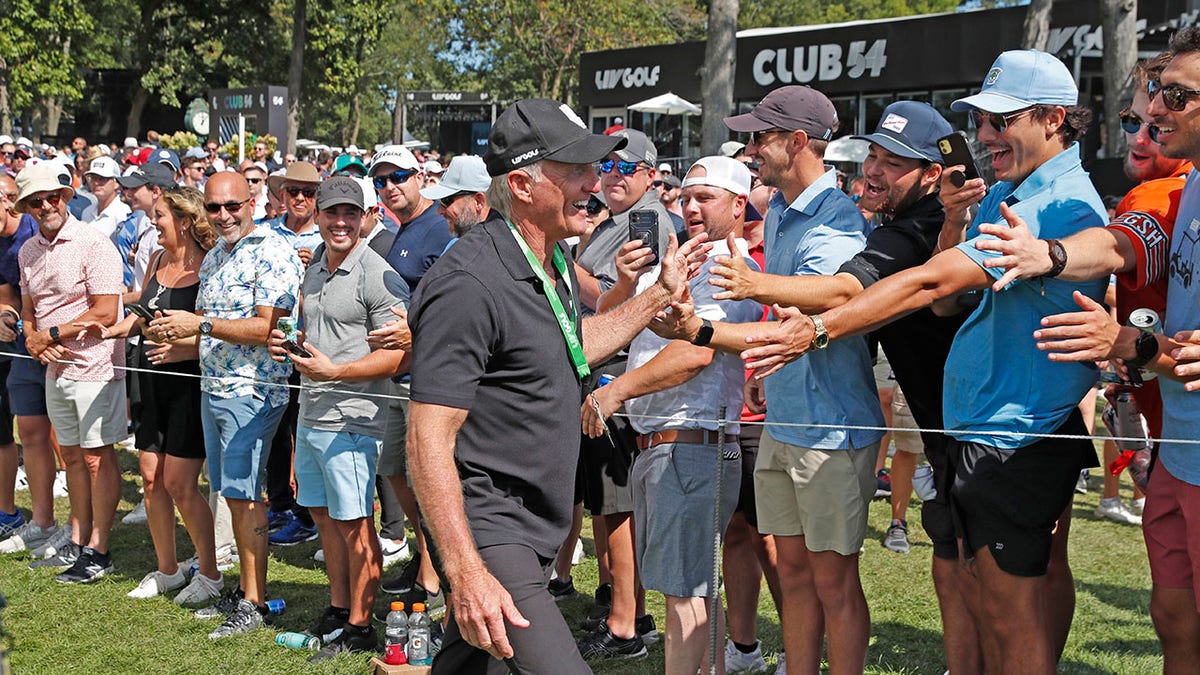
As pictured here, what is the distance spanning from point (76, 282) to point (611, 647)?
3.82m

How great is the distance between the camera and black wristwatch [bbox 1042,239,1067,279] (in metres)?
3.35

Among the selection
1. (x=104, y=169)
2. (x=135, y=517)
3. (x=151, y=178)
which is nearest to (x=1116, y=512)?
(x=135, y=517)

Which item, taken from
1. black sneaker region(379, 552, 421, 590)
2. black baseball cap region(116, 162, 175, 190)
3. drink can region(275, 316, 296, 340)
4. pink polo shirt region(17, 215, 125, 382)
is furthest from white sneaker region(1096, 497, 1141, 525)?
black baseball cap region(116, 162, 175, 190)

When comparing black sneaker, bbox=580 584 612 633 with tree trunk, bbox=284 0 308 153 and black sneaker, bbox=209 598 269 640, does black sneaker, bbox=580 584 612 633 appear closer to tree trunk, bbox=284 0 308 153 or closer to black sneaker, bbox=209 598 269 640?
black sneaker, bbox=209 598 269 640

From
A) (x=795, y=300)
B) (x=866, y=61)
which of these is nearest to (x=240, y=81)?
(x=866, y=61)

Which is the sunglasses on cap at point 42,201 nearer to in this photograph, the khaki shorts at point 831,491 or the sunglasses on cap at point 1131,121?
the khaki shorts at point 831,491

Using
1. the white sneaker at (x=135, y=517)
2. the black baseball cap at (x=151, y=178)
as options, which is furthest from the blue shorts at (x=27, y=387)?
the black baseball cap at (x=151, y=178)

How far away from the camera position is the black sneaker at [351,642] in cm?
568

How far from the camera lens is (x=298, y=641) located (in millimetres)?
5836

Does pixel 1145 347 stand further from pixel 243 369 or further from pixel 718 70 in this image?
pixel 718 70

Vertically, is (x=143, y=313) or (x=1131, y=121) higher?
(x=1131, y=121)

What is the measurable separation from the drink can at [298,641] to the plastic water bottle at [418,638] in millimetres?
1004

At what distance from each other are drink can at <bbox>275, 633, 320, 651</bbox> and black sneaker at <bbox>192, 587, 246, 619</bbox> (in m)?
→ 0.53

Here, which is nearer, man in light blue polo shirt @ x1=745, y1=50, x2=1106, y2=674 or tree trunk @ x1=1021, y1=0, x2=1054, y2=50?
man in light blue polo shirt @ x1=745, y1=50, x2=1106, y2=674
